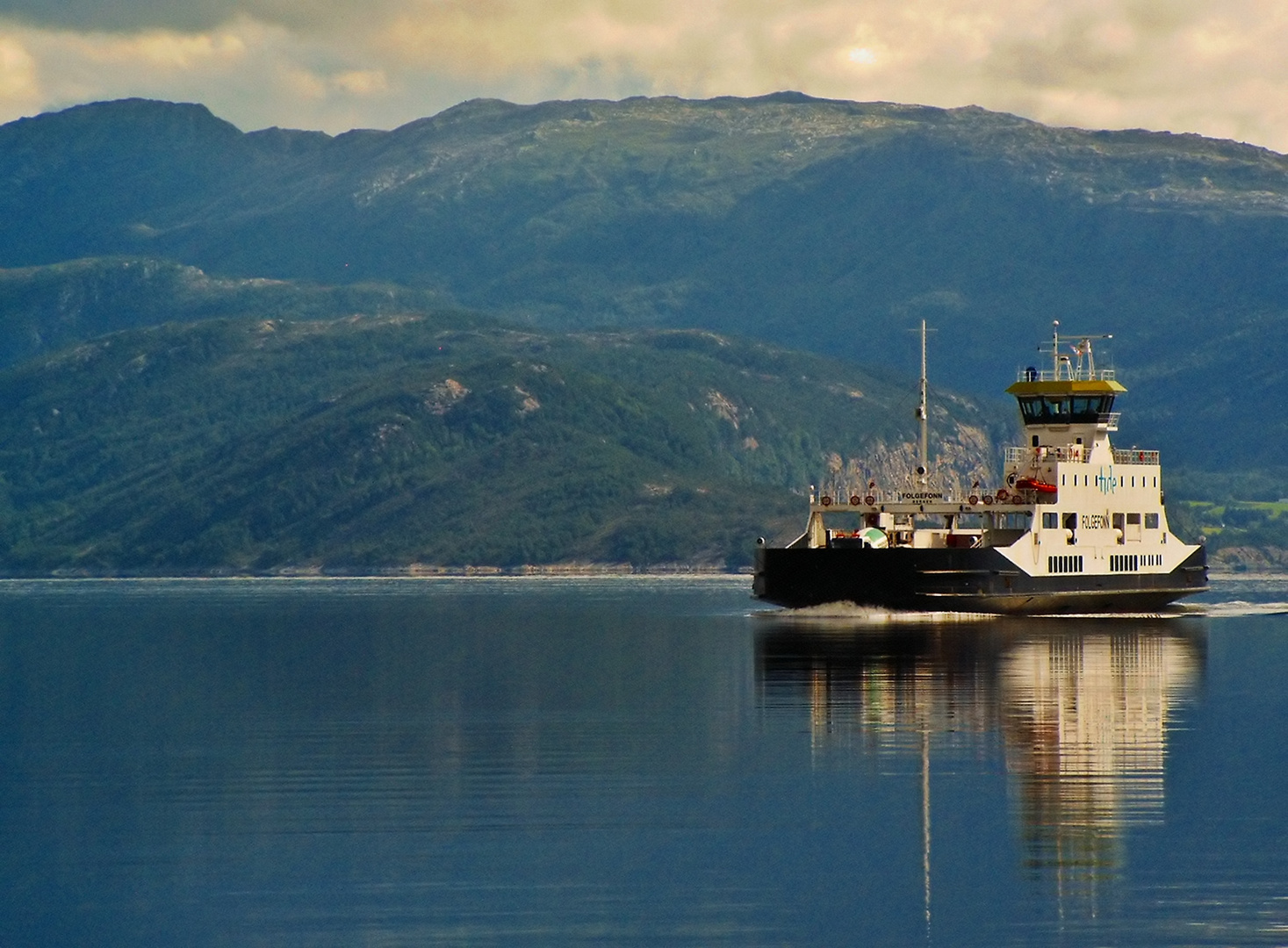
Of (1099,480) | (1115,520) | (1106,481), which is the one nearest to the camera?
(1099,480)

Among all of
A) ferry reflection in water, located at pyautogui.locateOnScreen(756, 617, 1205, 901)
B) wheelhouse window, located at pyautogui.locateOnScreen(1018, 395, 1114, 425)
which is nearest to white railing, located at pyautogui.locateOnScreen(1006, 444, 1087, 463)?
wheelhouse window, located at pyautogui.locateOnScreen(1018, 395, 1114, 425)

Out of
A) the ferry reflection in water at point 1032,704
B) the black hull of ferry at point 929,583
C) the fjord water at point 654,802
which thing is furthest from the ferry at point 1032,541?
the fjord water at point 654,802

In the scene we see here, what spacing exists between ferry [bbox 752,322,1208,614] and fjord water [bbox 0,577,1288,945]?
27.6m

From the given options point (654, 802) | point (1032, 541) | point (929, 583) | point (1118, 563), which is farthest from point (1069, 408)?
point (654, 802)

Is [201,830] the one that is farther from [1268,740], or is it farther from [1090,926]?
[1268,740]

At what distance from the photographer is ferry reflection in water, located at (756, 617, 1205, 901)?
4288cm

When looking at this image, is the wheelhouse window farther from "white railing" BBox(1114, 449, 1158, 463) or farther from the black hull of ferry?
the black hull of ferry

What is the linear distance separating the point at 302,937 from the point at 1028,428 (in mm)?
92465

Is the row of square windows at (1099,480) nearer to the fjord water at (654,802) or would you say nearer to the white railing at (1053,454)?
the white railing at (1053,454)

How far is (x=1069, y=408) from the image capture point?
121 meters

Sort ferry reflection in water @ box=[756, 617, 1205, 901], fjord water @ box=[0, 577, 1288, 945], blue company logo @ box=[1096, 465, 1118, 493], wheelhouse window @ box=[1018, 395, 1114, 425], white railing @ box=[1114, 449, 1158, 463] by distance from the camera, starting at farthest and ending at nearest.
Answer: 1. white railing @ box=[1114, 449, 1158, 463]
2. wheelhouse window @ box=[1018, 395, 1114, 425]
3. blue company logo @ box=[1096, 465, 1118, 493]
4. ferry reflection in water @ box=[756, 617, 1205, 901]
5. fjord water @ box=[0, 577, 1288, 945]

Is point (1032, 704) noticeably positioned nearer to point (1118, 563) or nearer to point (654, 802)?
point (654, 802)

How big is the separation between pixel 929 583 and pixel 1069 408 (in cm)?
1386

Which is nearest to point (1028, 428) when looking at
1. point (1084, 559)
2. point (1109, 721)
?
point (1084, 559)
